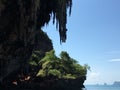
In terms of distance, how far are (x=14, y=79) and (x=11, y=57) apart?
12814 millimetres

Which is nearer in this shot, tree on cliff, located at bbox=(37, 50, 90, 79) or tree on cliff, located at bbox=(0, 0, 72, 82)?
Answer: tree on cliff, located at bbox=(0, 0, 72, 82)

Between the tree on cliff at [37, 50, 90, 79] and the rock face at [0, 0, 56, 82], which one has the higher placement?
the tree on cliff at [37, 50, 90, 79]

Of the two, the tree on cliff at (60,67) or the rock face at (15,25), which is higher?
the tree on cliff at (60,67)

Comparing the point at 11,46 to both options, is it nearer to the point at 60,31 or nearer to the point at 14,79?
the point at 60,31

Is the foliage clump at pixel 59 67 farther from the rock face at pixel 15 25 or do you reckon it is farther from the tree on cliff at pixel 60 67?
the rock face at pixel 15 25

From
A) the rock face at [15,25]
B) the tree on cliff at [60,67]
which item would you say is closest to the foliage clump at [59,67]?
the tree on cliff at [60,67]

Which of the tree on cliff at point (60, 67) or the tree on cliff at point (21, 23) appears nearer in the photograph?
the tree on cliff at point (21, 23)

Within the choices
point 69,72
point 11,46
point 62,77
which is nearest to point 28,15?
point 11,46

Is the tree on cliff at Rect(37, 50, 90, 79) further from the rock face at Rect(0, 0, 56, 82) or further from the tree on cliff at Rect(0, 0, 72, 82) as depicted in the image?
the rock face at Rect(0, 0, 56, 82)

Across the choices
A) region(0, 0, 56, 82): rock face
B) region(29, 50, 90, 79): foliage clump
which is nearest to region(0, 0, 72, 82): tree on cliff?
region(0, 0, 56, 82): rock face

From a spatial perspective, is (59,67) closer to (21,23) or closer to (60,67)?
(60,67)

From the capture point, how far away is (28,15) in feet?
64.0

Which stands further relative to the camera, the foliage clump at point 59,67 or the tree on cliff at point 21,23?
the foliage clump at point 59,67

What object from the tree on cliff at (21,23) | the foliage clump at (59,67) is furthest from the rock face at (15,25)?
the foliage clump at (59,67)
